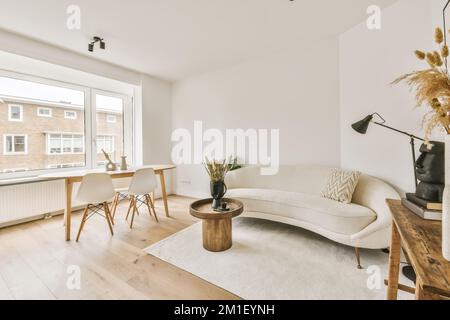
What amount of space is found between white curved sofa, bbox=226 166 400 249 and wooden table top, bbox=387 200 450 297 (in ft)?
2.43

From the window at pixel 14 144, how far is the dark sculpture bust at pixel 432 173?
461 cm

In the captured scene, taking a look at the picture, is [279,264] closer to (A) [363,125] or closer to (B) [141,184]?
(A) [363,125]

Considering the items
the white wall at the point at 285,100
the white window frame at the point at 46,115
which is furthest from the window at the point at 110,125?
the white wall at the point at 285,100

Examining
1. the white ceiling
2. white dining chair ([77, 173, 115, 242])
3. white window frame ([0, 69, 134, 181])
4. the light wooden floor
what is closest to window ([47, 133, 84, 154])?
white window frame ([0, 69, 134, 181])

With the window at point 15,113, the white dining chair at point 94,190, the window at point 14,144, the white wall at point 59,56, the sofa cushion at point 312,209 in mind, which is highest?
the white wall at point 59,56

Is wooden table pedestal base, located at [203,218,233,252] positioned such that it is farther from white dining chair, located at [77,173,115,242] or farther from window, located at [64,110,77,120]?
window, located at [64,110,77,120]

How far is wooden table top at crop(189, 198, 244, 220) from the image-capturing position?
1947 mm

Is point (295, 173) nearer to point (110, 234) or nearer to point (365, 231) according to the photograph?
point (365, 231)

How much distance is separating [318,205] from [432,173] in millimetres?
1029

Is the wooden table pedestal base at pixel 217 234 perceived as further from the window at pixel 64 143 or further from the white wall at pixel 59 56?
the white wall at pixel 59 56

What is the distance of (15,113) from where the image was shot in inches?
114

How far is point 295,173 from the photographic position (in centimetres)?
292

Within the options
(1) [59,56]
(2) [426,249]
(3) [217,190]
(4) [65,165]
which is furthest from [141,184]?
(2) [426,249]

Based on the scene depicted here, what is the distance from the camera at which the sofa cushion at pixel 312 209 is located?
1.85 metres
